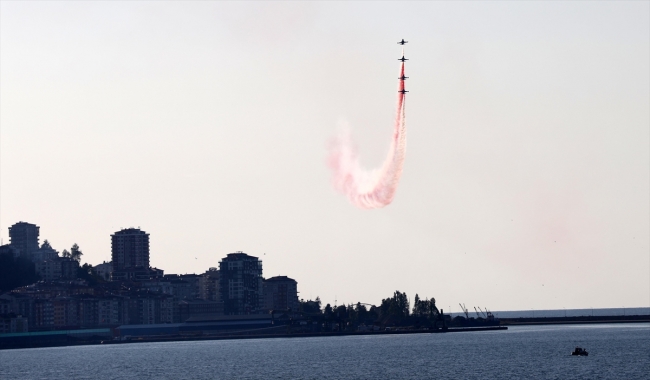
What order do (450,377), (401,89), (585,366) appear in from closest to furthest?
(401,89)
(450,377)
(585,366)

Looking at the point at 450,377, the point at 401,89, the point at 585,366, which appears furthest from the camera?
the point at 585,366

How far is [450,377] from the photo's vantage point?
176250 millimetres

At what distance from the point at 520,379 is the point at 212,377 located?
159 feet

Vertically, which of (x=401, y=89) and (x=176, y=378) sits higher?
(x=401, y=89)

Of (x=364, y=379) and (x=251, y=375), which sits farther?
(x=251, y=375)

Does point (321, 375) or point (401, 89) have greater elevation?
point (401, 89)

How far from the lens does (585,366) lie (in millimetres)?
190000

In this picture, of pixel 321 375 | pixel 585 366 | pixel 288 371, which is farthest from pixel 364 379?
pixel 585 366

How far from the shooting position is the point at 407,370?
629 feet

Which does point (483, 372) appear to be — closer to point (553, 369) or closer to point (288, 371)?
point (553, 369)

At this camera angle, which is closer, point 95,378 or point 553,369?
point 553,369

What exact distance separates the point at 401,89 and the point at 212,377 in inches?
2239

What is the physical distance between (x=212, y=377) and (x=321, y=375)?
16.9 meters

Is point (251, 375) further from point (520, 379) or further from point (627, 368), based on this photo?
point (627, 368)
